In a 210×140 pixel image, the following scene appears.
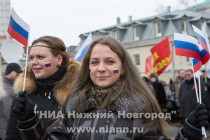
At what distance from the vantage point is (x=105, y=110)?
248 cm

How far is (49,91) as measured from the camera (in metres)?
3.35

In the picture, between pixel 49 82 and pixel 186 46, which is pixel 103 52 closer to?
pixel 186 46

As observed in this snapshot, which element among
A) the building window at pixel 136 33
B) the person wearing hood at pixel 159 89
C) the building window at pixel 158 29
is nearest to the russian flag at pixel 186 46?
the person wearing hood at pixel 159 89

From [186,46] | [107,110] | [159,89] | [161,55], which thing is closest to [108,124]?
[107,110]

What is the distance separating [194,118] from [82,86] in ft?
2.92

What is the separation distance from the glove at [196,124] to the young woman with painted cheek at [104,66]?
0.61 m

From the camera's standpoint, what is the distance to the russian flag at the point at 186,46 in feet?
9.62

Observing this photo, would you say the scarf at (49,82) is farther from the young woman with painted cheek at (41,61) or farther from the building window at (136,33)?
the building window at (136,33)

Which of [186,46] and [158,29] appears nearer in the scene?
[186,46]

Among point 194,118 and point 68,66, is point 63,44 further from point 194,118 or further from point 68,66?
point 194,118

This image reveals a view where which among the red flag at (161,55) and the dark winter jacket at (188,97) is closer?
the dark winter jacket at (188,97)

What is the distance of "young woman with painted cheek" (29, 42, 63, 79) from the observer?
10.9 feet

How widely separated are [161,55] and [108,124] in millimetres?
8793

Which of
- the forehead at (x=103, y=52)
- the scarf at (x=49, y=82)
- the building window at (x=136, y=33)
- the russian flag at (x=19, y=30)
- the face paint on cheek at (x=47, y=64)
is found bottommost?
the scarf at (x=49, y=82)
